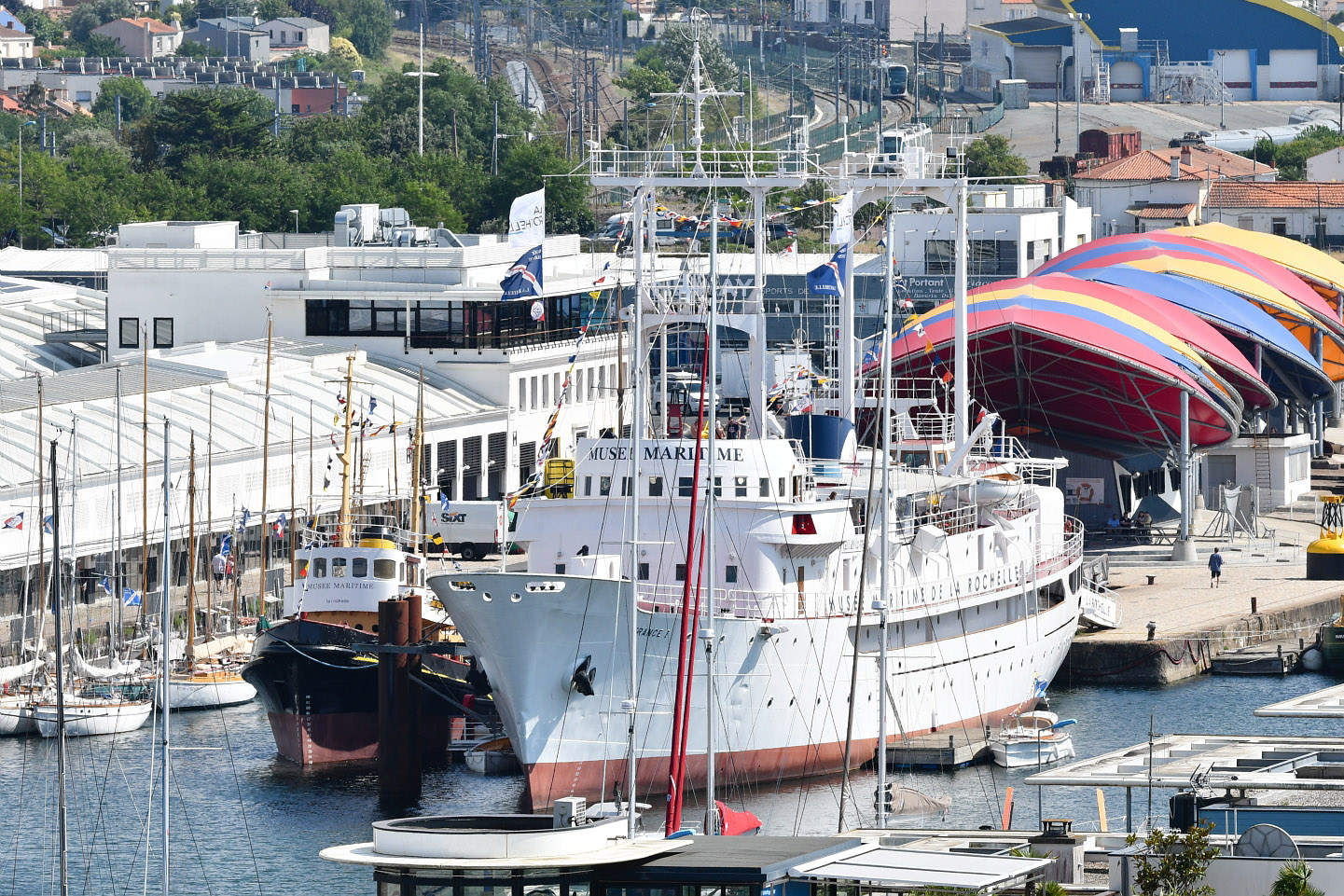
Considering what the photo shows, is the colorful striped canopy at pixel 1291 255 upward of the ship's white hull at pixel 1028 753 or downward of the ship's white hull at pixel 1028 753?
upward

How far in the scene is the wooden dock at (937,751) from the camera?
5609 centimetres

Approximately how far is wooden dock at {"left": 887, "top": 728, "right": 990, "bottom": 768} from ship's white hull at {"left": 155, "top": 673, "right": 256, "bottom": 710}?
43.9ft

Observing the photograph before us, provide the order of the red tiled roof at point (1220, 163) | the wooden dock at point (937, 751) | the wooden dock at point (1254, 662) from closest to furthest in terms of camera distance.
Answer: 1. the wooden dock at point (937, 751)
2. the wooden dock at point (1254, 662)
3. the red tiled roof at point (1220, 163)

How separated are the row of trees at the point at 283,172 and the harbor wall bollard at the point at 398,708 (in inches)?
2949

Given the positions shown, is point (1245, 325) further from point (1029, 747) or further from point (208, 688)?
point (208, 688)

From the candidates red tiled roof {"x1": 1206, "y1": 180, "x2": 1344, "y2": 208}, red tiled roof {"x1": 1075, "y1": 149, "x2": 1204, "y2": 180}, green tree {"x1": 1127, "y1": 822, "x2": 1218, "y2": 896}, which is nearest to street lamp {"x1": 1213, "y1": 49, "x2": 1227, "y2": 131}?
red tiled roof {"x1": 1206, "y1": 180, "x2": 1344, "y2": 208}

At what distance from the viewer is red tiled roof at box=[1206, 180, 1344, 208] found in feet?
445

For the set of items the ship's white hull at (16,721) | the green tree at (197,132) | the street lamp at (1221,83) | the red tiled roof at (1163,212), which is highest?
the street lamp at (1221,83)

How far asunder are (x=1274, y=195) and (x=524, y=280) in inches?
3119

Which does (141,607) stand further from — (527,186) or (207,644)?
(527,186)

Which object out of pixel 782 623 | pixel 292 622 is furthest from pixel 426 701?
pixel 782 623

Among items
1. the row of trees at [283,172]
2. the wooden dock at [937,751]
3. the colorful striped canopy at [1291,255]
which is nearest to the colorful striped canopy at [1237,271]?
the colorful striped canopy at [1291,255]

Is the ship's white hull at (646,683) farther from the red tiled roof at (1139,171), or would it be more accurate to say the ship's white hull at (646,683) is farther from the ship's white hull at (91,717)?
the red tiled roof at (1139,171)

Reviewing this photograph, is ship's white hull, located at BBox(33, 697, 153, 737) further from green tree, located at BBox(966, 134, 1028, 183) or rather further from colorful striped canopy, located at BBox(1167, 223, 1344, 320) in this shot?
green tree, located at BBox(966, 134, 1028, 183)
